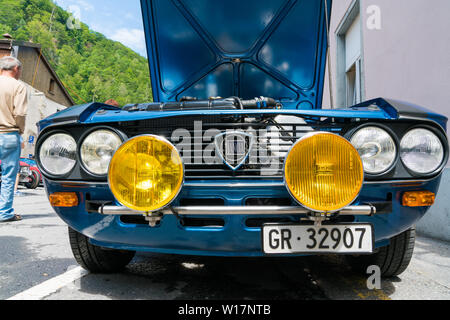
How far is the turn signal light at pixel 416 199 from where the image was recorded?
1442mm

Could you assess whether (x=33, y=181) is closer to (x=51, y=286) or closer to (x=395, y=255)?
(x=51, y=286)

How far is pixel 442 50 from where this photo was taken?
3119 millimetres

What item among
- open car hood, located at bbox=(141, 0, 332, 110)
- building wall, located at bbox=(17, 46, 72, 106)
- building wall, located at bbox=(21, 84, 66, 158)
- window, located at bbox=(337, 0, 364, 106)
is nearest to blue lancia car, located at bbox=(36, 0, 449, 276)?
open car hood, located at bbox=(141, 0, 332, 110)

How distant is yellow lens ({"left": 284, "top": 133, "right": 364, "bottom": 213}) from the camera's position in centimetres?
127

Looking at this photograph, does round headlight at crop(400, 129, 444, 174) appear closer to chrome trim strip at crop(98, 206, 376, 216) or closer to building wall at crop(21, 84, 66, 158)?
chrome trim strip at crop(98, 206, 376, 216)

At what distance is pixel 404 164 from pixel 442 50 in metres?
2.42

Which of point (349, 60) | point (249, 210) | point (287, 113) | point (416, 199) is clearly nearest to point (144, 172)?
point (249, 210)

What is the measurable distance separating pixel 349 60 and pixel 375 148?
5916 millimetres

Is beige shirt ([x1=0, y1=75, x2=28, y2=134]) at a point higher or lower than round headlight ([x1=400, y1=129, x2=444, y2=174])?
higher

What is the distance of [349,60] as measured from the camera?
6652mm

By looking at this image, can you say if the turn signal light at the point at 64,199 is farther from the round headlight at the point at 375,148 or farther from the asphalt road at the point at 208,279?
the round headlight at the point at 375,148

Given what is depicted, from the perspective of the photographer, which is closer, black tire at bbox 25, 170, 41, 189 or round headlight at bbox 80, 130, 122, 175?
round headlight at bbox 80, 130, 122, 175

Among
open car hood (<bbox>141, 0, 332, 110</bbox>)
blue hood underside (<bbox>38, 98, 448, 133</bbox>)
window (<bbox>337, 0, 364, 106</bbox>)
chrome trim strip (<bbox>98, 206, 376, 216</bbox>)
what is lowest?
chrome trim strip (<bbox>98, 206, 376, 216</bbox>)
